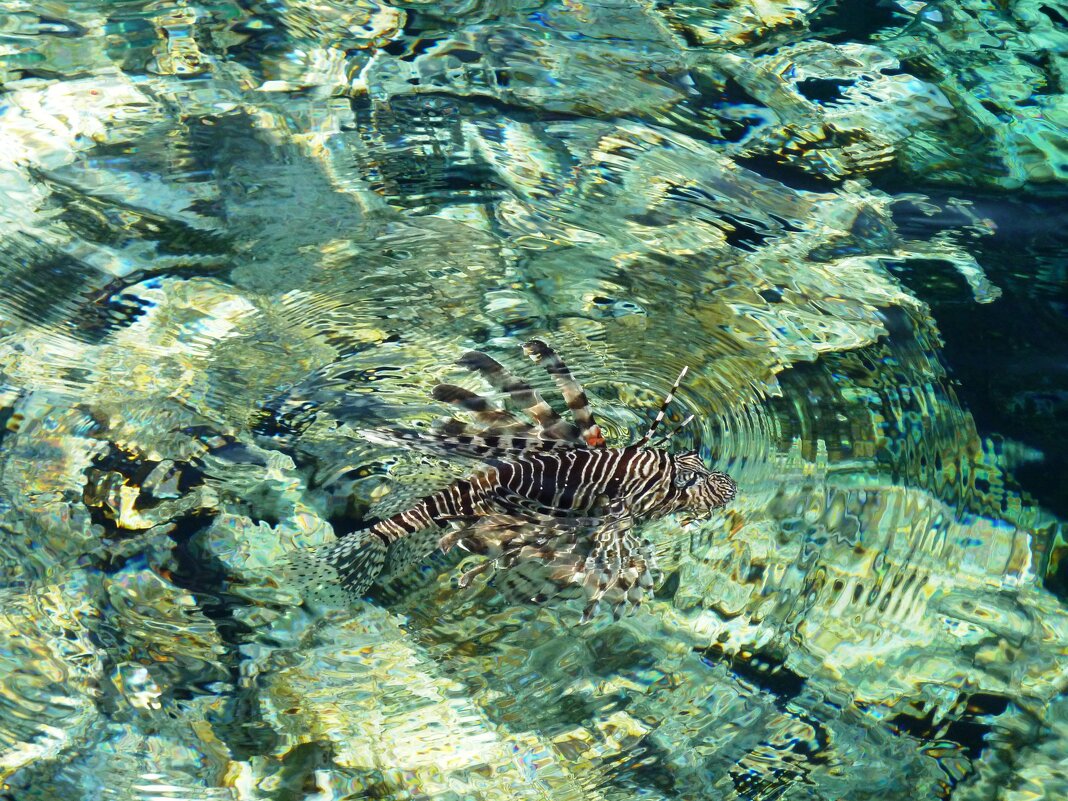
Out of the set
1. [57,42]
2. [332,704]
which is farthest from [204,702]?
[57,42]

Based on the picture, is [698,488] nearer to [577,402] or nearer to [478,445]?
[577,402]

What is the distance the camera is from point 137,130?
498 cm

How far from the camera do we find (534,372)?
409 centimetres

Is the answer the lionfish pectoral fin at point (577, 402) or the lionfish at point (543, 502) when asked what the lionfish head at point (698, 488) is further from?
the lionfish pectoral fin at point (577, 402)

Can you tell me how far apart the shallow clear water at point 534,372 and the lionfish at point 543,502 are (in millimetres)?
158

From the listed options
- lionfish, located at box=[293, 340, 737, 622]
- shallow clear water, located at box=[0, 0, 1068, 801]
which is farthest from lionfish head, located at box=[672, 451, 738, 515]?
shallow clear water, located at box=[0, 0, 1068, 801]

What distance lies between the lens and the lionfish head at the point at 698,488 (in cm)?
319

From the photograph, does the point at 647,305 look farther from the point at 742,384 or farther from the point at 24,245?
the point at 24,245

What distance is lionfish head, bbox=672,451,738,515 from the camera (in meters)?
3.19

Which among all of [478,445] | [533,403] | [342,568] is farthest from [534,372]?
[342,568]

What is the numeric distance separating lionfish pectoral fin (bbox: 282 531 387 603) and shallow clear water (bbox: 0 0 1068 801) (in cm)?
7

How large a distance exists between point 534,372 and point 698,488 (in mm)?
1152

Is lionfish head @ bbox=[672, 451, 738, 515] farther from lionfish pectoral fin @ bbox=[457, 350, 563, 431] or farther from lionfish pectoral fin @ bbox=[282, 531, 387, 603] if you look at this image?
lionfish pectoral fin @ bbox=[282, 531, 387, 603]

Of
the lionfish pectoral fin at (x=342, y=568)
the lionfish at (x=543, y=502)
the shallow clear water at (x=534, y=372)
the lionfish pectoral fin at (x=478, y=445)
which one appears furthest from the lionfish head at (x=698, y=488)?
the lionfish pectoral fin at (x=342, y=568)
